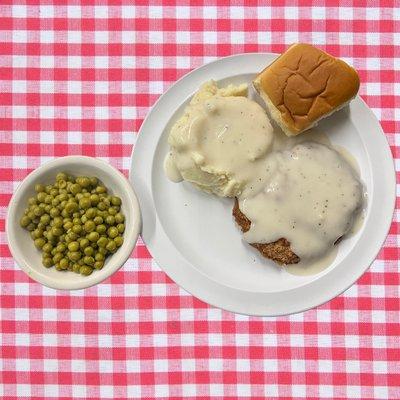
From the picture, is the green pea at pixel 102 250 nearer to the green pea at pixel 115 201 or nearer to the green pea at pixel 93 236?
the green pea at pixel 93 236

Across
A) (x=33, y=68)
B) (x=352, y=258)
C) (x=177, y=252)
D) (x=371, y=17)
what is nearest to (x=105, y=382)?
(x=177, y=252)

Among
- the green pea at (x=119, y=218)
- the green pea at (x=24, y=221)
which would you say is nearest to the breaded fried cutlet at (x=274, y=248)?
the green pea at (x=119, y=218)

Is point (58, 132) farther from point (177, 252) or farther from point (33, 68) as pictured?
point (177, 252)

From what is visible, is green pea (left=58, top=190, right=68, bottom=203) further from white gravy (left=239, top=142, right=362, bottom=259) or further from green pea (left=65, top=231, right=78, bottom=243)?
white gravy (left=239, top=142, right=362, bottom=259)

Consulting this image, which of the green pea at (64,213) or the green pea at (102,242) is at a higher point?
the green pea at (64,213)

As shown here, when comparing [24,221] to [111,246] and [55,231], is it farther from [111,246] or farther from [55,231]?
[111,246]

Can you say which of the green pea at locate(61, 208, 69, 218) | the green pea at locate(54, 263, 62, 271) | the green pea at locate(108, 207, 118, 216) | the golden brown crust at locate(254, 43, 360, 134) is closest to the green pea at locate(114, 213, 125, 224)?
the green pea at locate(108, 207, 118, 216)
